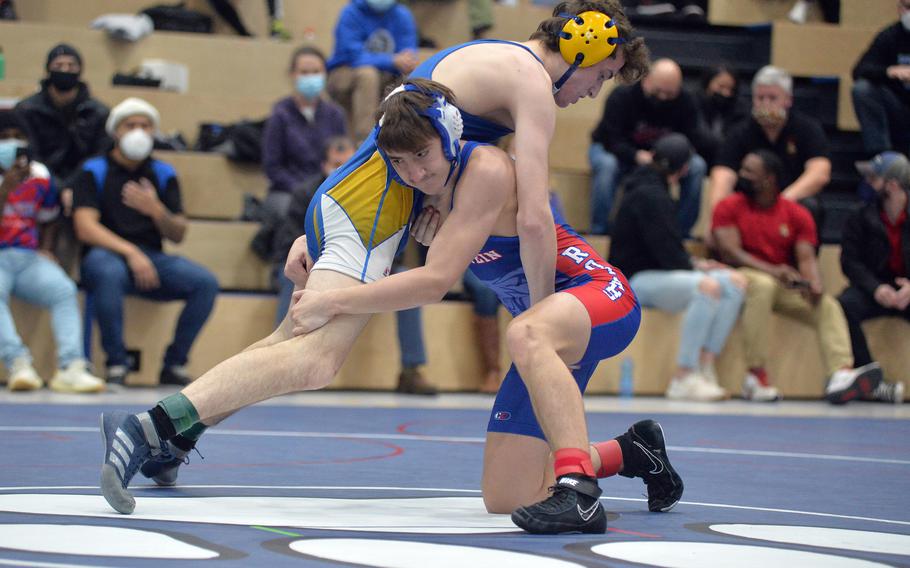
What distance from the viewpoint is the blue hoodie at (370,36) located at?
9.02 m

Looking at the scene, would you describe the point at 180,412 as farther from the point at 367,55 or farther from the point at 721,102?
the point at 721,102

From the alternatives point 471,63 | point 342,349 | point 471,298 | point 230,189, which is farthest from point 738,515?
point 230,189

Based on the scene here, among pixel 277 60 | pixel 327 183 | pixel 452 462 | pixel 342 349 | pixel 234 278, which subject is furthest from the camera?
pixel 277 60

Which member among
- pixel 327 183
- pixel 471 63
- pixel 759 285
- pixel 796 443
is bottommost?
pixel 796 443

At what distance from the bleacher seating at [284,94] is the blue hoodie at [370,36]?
74cm

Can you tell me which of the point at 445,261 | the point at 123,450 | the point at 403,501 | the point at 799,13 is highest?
the point at 799,13

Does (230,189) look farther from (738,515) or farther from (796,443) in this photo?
(738,515)

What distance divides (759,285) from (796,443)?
2.43 meters

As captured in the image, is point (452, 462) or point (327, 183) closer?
point (327, 183)

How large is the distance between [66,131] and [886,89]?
561 centimetres

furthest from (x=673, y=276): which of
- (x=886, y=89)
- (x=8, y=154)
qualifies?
(x=8, y=154)

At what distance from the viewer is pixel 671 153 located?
320 inches

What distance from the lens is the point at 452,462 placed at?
4.80m

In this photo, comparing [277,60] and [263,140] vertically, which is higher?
[277,60]
